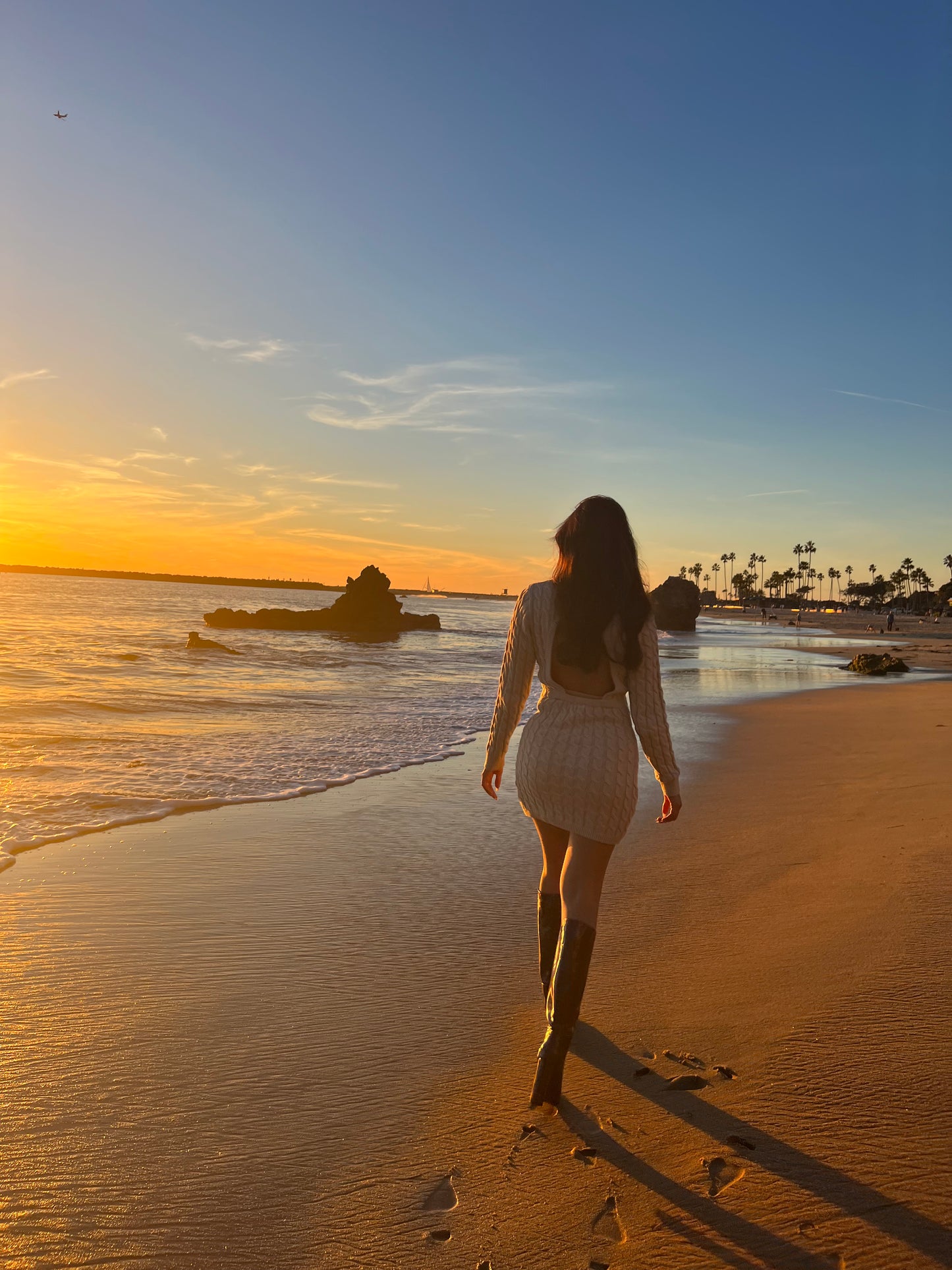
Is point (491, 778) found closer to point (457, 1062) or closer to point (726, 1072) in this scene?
point (457, 1062)

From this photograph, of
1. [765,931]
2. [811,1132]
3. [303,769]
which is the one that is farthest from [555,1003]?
[303,769]

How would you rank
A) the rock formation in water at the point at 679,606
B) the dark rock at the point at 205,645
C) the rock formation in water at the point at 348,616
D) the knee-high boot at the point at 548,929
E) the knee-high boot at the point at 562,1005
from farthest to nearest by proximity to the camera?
the rock formation in water at the point at 679,606
the rock formation in water at the point at 348,616
the dark rock at the point at 205,645
the knee-high boot at the point at 548,929
the knee-high boot at the point at 562,1005

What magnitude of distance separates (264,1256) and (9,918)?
296 centimetres

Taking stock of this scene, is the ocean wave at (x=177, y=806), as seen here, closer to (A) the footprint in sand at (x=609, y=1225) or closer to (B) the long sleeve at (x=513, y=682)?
(B) the long sleeve at (x=513, y=682)

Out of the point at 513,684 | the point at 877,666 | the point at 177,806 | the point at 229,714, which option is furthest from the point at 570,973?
the point at 877,666

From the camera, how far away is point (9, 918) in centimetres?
441

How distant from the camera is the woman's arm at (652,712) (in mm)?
3027

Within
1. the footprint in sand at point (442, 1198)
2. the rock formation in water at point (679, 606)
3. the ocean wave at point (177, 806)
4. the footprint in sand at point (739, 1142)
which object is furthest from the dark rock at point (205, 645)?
the rock formation in water at point (679, 606)

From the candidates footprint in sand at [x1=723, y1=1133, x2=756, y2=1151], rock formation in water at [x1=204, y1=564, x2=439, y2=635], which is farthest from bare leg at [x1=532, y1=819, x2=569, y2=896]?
rock formation in water at [x1=204, y1=564, x2=439, y2=635]

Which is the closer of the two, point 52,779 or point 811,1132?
point 811,1132

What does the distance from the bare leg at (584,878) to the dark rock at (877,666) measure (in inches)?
892

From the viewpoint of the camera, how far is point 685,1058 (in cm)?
305

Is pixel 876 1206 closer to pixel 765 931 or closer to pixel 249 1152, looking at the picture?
pixel 249 1152

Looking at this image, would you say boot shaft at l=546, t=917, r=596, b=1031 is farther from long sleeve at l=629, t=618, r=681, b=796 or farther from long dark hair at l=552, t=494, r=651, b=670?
long dark hair at l=552, t=494, r=651, b=670
